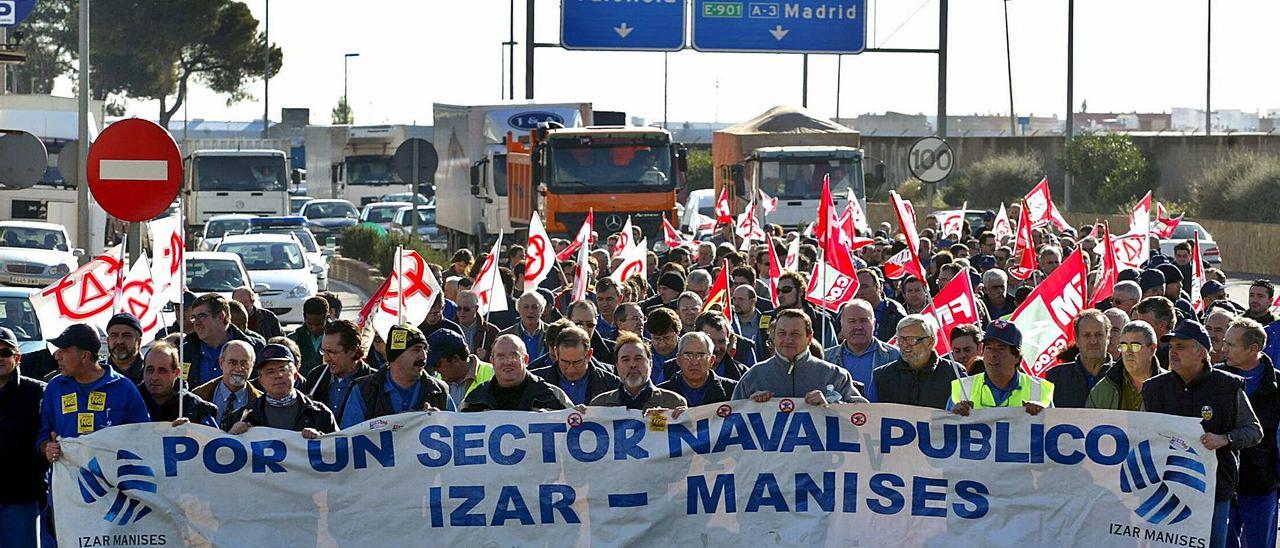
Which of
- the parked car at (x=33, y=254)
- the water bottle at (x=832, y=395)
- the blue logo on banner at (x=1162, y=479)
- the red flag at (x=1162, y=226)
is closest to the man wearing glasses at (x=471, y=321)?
the water bottle at (x=832, y=395)

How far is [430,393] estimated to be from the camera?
9312 millimetres

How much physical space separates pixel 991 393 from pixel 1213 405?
1102mm

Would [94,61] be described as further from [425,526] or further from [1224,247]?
[425,526]

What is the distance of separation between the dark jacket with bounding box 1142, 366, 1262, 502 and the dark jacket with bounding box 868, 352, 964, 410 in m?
1.18

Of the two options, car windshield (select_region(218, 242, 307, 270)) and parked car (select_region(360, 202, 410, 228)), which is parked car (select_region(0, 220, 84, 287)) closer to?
car windshield (select_region(218, 242, 307, 270))

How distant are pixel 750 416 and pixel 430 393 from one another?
60.1 inches

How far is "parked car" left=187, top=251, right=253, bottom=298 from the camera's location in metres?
23.6

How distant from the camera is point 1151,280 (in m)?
14.9

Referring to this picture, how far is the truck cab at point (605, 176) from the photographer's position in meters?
30.2

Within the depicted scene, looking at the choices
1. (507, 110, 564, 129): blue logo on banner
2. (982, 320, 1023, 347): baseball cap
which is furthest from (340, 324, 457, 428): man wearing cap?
(507, 110, 564, 129): blue logo on banner

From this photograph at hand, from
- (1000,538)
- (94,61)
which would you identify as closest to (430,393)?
(1000,538)

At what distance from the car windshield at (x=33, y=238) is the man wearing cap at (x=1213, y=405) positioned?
26.2m

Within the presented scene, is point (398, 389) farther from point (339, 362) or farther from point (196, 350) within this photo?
point (196, 350)

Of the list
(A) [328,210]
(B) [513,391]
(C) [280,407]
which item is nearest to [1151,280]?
(B) [513,391]
